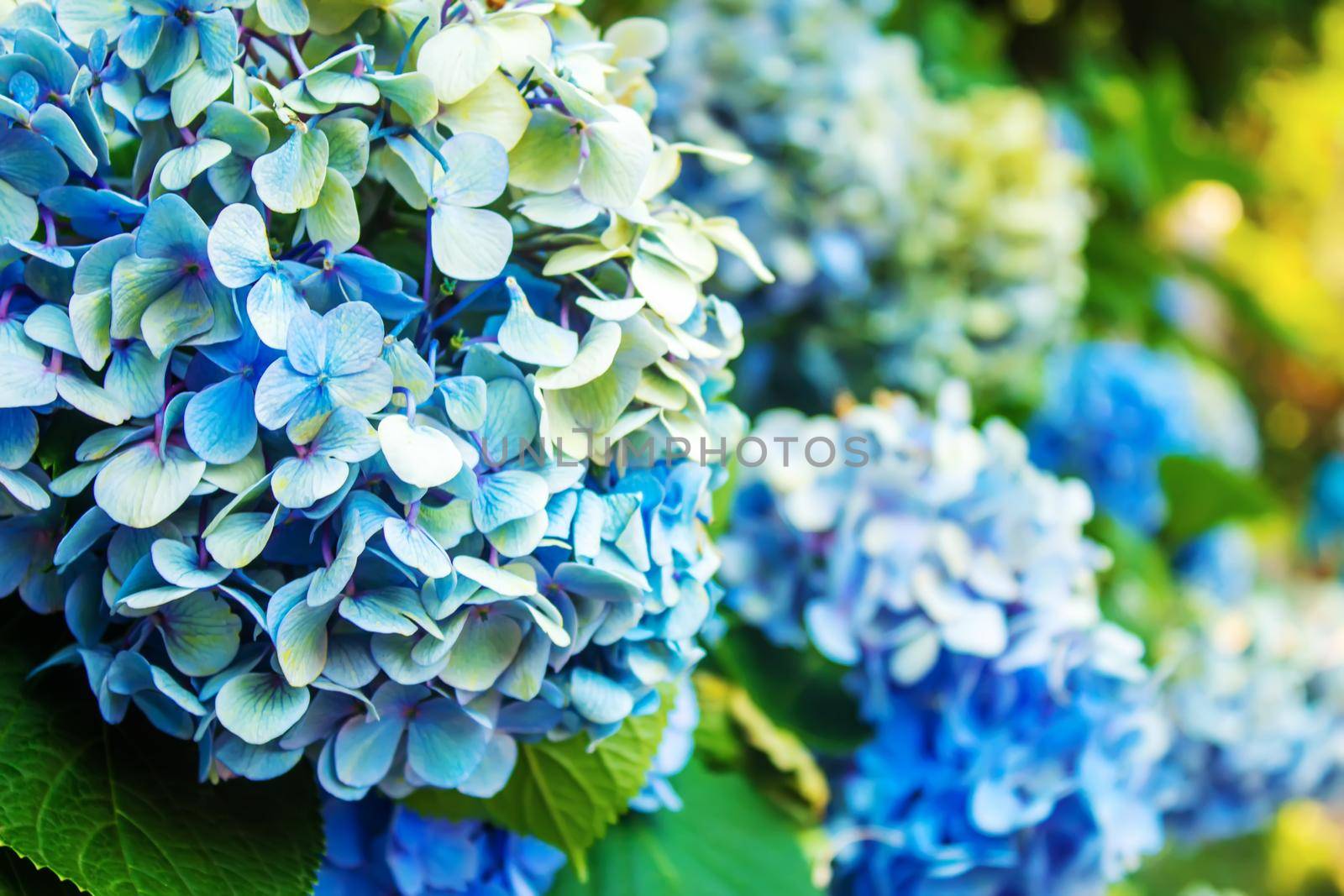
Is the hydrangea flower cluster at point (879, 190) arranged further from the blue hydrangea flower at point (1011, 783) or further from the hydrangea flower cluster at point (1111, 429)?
the blue hydrangea flower at point (1011, 783)

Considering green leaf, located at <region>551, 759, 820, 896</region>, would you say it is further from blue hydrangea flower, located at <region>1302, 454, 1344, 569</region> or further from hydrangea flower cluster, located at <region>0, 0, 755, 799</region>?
blue hydrangea flower, located at <region>1302, 454, 1344, 569</region>

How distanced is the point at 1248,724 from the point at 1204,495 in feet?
0.85

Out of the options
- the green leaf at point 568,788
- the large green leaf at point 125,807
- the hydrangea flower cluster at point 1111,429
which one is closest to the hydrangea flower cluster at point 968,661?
the green leaf at point 568,788

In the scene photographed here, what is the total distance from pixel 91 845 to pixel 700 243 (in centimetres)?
25

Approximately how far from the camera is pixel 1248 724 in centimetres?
68

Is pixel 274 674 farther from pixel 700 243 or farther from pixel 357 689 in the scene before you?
pixel 700 243

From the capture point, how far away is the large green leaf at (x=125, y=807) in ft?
1.03

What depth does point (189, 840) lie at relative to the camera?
34 cm

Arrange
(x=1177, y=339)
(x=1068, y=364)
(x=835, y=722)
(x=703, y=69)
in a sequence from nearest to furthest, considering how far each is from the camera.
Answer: (x=835, y=722), (x=703, y=69), (x=1068, y=364), (x=1177, y=339)

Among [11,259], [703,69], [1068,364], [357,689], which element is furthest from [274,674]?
[1068,364]

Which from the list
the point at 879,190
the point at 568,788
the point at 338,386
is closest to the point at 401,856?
the point at 568,788

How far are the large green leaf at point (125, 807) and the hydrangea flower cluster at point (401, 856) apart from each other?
0.12 ft

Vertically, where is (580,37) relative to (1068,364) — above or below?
above

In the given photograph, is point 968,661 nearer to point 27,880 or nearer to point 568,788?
point 568,788
